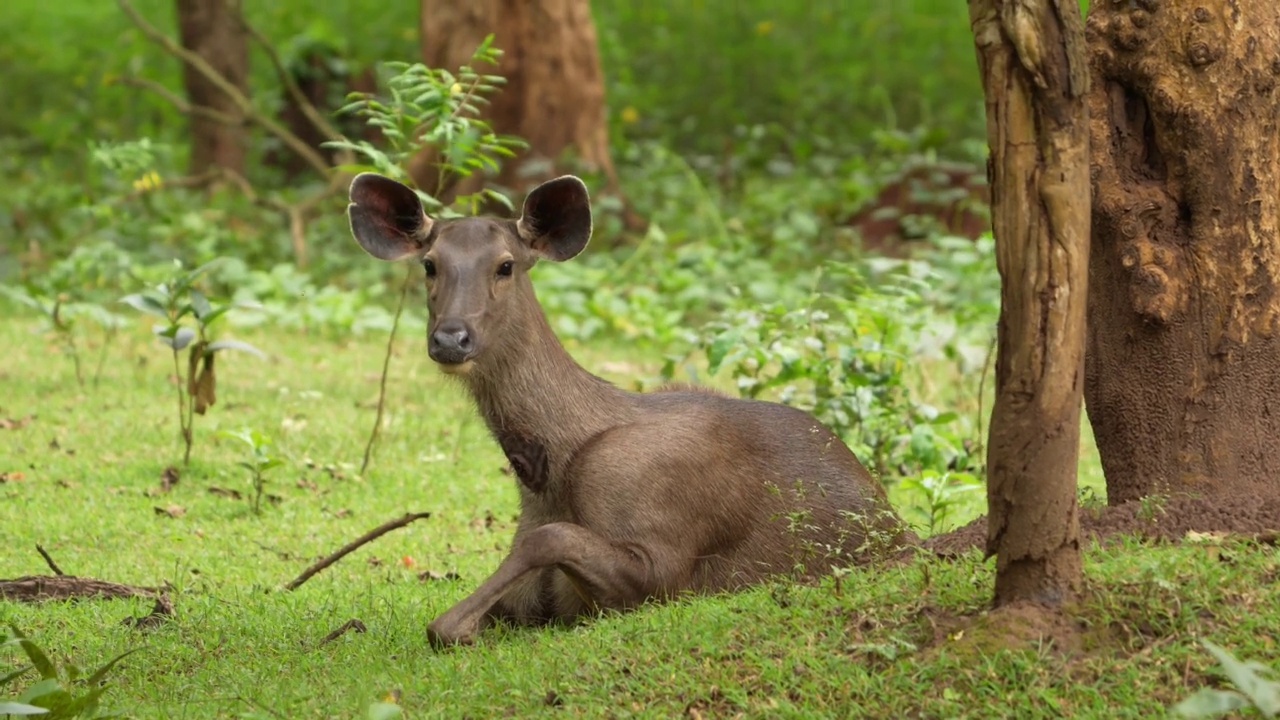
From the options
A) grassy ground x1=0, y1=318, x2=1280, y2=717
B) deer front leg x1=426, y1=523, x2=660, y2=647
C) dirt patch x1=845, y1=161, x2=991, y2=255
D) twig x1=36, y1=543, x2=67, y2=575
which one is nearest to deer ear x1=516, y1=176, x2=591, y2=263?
deer front leg x1=426, y1=523, x2=660, y2=647

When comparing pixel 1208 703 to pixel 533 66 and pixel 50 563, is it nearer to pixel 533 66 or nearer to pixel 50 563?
pixel 50 563

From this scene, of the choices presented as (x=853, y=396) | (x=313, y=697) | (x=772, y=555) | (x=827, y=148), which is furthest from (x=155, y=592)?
(x=827, y=148)

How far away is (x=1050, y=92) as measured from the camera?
13.1 ft

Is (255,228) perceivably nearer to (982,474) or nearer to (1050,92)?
(982,474)

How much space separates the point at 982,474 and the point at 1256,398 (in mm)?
2824

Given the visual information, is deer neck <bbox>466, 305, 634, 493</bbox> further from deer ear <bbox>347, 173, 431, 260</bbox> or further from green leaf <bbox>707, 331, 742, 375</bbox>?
green leaf <bbox>707, 331, 742, 375</bbox>

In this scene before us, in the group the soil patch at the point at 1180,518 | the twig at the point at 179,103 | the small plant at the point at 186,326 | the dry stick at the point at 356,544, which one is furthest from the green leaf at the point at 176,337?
the twig at the point at 179,103

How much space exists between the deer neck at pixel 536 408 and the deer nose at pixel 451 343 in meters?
0.20

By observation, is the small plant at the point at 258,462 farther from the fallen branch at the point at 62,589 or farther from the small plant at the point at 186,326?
the fallen branch at the point at 62,589

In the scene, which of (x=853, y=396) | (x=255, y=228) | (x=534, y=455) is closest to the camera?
(x=534, y=455)

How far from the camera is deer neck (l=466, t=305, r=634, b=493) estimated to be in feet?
18.6

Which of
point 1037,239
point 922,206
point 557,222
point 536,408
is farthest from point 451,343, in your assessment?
point 922,206

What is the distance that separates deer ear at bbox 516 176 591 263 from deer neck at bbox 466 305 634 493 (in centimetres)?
34

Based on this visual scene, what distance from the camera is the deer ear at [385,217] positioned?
597 centimetres
